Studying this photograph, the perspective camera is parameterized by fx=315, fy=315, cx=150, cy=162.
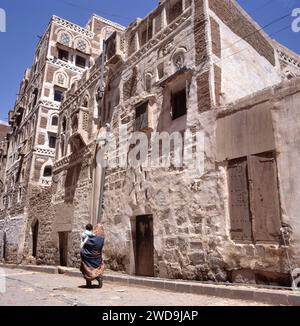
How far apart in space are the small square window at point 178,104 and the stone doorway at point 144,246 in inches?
119

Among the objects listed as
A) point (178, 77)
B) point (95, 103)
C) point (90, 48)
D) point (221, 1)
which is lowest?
point (178, 77)

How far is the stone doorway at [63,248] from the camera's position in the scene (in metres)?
13.4

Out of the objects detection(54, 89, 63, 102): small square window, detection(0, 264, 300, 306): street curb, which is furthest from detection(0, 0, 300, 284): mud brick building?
detection(54, 89, 63, 102): small square window

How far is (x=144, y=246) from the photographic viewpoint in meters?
9.07

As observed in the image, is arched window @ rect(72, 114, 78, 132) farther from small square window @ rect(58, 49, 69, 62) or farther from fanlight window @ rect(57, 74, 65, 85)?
small square window @ rect(58, 49, 69, 62)

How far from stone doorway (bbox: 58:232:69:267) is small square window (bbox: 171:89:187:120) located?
24.8 ft

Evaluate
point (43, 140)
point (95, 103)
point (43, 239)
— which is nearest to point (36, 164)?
point (43, 140)

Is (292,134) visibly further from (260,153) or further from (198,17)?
(198,17)

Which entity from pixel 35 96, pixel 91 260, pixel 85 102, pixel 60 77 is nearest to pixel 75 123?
pixel 85 102

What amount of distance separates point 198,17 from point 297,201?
6.02 meters

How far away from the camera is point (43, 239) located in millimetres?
15328

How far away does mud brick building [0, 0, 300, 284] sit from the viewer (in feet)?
20.0
